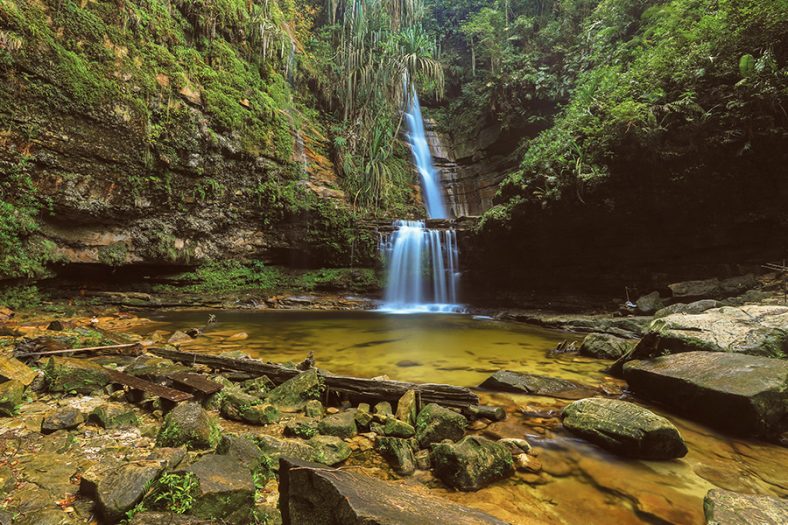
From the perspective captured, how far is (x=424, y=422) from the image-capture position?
2.78m

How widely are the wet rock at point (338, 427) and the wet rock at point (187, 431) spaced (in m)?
0.74

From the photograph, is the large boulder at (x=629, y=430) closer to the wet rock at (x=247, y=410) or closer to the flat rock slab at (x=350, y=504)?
the flat rock slab at (x=350, y=504)

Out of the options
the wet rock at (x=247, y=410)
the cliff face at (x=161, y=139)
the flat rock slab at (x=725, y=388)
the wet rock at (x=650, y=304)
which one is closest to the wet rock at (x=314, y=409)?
the wet rock at (x=247, y=410)

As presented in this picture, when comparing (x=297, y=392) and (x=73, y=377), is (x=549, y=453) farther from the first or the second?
(x=73, y=377)

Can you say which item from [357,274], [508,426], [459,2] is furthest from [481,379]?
[459,2]

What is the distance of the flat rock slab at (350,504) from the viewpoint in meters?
1.23

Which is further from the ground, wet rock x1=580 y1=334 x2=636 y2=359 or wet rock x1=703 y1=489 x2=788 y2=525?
wet rock x1=703 y1=489 x2=788 y2=525

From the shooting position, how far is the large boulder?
248cm

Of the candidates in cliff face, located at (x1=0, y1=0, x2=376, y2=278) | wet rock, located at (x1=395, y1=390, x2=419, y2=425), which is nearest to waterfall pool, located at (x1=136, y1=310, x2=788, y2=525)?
wet rock, located at (x1=395, y1=390, x2=419, y2=425)

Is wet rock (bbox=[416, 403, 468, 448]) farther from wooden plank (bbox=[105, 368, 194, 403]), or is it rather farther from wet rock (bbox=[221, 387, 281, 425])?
wooden plank (bbox=[105, 368, 194, 403])

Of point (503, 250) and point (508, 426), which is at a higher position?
point (503, 250)

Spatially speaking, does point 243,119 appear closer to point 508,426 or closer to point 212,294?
point 212,294

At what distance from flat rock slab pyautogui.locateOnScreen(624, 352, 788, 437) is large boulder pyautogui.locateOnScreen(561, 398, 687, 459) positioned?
0.72 meters

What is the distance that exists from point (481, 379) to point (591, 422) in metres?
1.74
